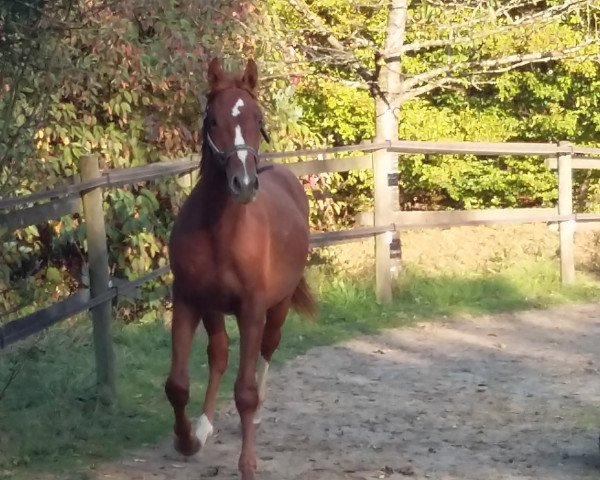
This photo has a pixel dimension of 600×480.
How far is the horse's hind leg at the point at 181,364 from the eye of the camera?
5.73 m

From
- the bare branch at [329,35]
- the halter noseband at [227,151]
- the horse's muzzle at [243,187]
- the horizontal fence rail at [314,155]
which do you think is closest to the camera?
the horse's muzzle at [243,187]

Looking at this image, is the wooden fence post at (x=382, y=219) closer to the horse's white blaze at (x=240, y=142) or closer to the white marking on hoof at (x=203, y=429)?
the white marking on hoof at (x=203, y=429)

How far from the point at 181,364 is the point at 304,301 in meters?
1.76

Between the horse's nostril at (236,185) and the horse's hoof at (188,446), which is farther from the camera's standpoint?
the horse's hoof at (188,446)

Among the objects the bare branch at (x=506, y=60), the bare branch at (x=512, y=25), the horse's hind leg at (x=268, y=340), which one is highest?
the bare branch at (x=512, y=25)

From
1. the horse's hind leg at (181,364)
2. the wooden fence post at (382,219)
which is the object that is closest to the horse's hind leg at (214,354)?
the horse's hind leg at (181,364)

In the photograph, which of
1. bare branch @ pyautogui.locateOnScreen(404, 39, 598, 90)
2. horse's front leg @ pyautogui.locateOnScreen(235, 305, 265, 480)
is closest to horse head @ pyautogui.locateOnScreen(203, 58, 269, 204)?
horse's front leg @ pyautogui.locateOnScreen(235, 305, 265, 480)

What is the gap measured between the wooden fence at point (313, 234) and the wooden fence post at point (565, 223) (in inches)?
0.4

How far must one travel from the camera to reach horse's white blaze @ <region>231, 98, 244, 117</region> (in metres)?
5.42

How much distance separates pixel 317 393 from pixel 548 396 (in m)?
1.45

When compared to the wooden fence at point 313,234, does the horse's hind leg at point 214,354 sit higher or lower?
lower

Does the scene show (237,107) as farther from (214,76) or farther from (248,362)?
(248,362)

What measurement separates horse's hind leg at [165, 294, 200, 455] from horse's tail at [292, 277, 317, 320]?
1.60 metres

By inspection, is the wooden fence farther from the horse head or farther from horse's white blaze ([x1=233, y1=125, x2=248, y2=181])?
horse's white blaze ([x1=233, y1=125, x2=248, y2=181])
